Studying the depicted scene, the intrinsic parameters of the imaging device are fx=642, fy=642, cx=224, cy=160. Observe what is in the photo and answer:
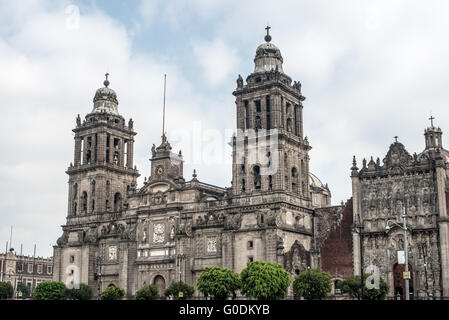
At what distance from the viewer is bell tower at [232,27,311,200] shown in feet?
253

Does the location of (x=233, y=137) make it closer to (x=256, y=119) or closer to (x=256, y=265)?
(x=256, y=119)

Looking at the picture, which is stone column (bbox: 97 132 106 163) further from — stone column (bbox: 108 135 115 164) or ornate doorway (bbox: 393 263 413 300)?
ornate doorway (bbox: 393 263 413 300)

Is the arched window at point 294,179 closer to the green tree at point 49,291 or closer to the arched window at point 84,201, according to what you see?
the arched window at point 84,201

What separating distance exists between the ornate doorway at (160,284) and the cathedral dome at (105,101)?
27.8 meters

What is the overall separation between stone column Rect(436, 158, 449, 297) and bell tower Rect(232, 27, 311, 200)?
58.1ft

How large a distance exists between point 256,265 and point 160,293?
76.1ft

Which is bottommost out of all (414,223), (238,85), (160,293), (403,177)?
(160,293)

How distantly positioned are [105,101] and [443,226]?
176ft

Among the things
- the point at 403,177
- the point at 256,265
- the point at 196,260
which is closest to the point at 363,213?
the point at 403,177

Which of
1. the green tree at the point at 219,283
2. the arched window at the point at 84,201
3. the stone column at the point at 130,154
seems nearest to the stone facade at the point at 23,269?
the arched window at the point at 84,201

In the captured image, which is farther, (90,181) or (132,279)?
(90,181)

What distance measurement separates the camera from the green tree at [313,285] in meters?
63.0
